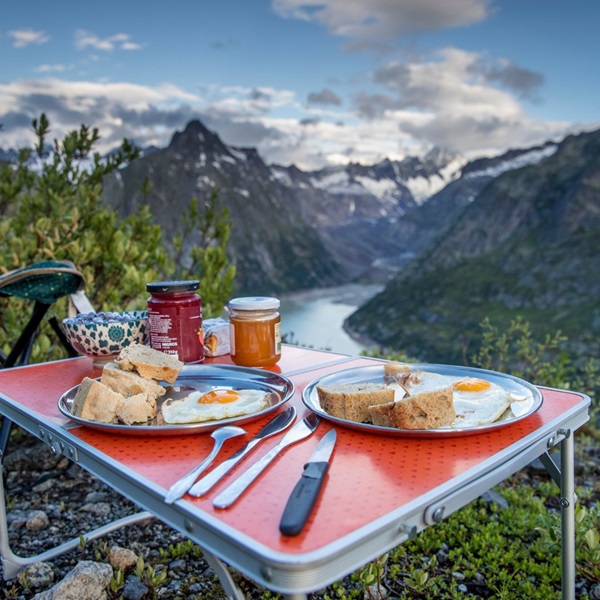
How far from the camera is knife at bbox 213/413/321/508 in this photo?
1.23 metres

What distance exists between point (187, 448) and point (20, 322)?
3708mm

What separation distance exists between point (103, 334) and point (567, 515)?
2.03 metres

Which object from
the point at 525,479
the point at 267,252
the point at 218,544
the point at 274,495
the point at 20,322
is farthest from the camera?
the point at 267,252

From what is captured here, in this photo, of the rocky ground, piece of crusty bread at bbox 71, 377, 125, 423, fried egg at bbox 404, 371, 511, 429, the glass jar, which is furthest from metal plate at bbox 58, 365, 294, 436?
the rocky ground

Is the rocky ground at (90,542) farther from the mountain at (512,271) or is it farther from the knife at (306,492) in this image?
the mountain at (512,271)

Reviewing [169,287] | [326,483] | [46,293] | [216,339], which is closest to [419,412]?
[326,483]

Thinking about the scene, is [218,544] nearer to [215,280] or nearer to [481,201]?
[215,280]

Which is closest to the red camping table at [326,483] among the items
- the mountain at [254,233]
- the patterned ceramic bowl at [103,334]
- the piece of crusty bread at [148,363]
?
the piece of crusty bread at [148,363]

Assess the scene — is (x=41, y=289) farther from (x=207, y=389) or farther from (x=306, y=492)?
(x=306, y=492)

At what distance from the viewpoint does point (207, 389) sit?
2152 mm

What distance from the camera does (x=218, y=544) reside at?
1.14 metres

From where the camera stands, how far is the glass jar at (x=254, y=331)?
247 centimetres

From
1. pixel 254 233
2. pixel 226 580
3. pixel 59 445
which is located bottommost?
pixel 254 233

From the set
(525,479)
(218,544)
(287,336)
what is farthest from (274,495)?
(287,336)
